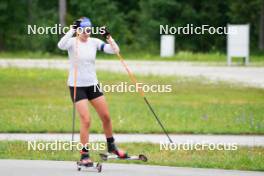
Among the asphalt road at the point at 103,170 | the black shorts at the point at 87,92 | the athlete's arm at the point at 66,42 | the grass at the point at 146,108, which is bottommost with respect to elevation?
the asphalt road at the point at 103,170

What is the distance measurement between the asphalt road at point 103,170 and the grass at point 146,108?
4876 mm

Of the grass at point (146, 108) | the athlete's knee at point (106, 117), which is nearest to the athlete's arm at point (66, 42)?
the athlete's knee at point (106, 117)

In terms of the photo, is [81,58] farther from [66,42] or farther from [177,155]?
[177,155]

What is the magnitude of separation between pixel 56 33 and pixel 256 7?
18.4m

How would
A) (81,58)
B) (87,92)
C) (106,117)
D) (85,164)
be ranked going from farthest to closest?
(106,117)
(87,92)
(81,58)
(85,164)

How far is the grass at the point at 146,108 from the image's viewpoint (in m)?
18.4

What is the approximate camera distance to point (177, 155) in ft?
48.2

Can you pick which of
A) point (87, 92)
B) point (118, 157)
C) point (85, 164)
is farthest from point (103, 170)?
point (87, 92)

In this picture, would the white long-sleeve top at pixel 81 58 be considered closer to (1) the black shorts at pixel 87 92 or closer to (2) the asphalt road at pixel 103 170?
(1) the black shorts at pixel 87 92

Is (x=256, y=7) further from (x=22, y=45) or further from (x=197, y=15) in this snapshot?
(x=22, y=45)

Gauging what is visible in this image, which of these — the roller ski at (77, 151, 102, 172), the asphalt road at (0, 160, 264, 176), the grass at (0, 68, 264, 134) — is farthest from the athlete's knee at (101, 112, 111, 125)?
the grass at (0, 68, 264, 134)

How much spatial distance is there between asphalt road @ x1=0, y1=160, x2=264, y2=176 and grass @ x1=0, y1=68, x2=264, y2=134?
4.88 meters

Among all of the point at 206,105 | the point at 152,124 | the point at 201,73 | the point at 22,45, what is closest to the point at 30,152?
the point at 152,124

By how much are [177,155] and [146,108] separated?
286 inches
